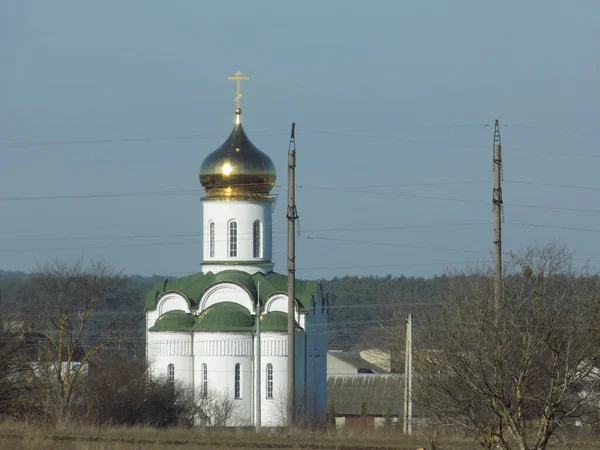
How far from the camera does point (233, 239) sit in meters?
41.9

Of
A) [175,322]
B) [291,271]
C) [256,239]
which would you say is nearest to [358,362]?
[256,239]

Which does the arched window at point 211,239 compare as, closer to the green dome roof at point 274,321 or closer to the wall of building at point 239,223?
the wall of building at point 239,223

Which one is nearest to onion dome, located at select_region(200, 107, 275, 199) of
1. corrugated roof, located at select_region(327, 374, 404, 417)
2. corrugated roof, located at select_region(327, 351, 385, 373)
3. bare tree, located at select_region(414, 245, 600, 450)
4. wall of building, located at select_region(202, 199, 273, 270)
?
wall of building, located at select_region(202, 199, 273, 270)

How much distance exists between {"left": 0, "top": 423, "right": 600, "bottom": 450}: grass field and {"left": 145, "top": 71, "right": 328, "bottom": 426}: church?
11484 millimetres

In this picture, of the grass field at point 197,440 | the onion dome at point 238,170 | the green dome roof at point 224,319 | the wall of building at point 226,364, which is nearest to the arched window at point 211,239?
the onion dome at point 238,170

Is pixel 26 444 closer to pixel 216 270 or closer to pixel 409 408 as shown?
pixel 409 408

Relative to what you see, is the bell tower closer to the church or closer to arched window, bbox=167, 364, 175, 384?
the church

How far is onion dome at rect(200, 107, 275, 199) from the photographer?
41.6m

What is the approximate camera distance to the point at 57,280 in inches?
2128

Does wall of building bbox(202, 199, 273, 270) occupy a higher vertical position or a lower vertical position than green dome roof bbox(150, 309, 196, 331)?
higher

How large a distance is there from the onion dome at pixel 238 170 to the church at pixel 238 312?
0.10ft

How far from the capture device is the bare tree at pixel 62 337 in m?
35.1

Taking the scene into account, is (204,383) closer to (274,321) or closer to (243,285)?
(274,321)

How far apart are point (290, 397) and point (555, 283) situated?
27.4 ft
